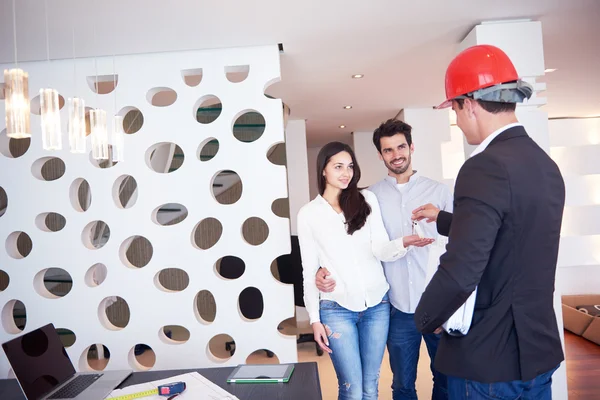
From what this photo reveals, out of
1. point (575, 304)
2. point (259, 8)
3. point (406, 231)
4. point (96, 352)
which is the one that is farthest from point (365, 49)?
point (575, 304)

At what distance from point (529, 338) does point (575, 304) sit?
20.9ft

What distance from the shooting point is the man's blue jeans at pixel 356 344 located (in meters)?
2.25

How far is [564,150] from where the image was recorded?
7066 mm

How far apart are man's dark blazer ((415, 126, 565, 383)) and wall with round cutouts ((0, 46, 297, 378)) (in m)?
2.01

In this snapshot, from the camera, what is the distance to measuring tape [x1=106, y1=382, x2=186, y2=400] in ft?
5.31

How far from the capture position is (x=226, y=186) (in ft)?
17.4

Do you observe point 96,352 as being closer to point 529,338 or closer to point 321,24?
point 321,24

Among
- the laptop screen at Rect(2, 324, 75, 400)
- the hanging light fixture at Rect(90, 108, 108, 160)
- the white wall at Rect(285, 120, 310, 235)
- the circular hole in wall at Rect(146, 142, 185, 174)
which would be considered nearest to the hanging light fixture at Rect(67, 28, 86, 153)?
the hanging light fixture at Rect(90, 108, 108, 160)

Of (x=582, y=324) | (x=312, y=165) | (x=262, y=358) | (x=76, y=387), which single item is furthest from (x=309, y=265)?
(x=312, y=165)

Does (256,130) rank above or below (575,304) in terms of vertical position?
above

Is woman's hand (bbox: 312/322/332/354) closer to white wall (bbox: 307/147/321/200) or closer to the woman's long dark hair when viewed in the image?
the woman's long dark hair

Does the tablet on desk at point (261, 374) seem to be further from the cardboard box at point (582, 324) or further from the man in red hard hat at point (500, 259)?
the cardboard box at point (582, 324)

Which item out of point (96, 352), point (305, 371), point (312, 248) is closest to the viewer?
point (305, 371)

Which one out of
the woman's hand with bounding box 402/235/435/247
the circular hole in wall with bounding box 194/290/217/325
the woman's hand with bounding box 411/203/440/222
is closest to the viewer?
the woman's hand with bounding box 411/203/440/222
